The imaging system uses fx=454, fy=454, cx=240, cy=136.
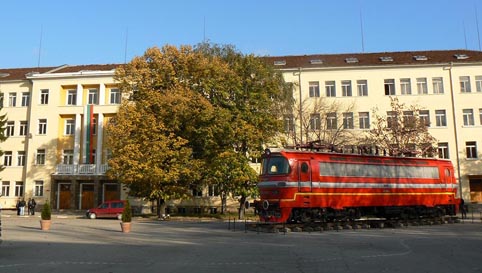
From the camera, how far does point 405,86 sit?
45875mm

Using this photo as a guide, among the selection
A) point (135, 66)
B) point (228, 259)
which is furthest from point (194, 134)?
point (228, 259)

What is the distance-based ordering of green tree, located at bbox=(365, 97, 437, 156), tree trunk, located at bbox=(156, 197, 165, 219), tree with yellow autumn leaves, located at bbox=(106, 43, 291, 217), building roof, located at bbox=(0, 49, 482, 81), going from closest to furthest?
1. tree with yellow autumn leaves, located at bbox=(106, 43, 291, 217)
2. tree trunk, located at bbox=(156, 197, 165, 219)
3. green tree, located at bbox=(365, 97, 437, 156)
4. building roof, located at bbox=(0, 49, 482, 81)

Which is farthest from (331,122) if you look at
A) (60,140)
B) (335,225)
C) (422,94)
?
(60,140)

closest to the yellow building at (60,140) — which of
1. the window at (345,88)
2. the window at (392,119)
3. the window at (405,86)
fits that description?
the window at (345,88)

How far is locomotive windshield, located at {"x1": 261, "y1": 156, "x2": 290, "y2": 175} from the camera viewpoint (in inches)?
838

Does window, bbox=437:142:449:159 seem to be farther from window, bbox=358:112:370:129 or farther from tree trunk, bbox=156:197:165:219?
tree trunk, bbox=156:197:165:219

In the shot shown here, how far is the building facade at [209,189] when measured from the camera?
44.5m

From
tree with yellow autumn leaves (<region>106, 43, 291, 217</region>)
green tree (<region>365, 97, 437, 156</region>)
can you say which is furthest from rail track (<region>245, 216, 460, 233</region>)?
green tree (<region>365, 97, 437, 156</region>)

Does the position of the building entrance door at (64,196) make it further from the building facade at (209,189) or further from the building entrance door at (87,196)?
the building entrance door at (87,196)

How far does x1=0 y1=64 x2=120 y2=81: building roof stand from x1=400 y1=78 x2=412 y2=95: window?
31657 millimetres

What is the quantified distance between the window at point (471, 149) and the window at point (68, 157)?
3982 cm

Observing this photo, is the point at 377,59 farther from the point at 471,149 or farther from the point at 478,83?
the point at 471,149

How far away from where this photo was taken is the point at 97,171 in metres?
45.5

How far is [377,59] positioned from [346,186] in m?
30.0
